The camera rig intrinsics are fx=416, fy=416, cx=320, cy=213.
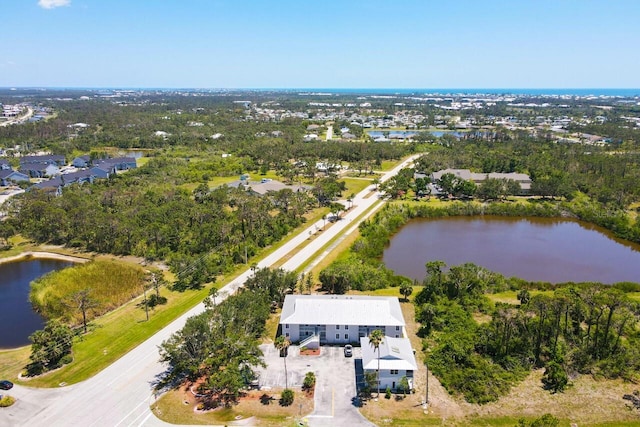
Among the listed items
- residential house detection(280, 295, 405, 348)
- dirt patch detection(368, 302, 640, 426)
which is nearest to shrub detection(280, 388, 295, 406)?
dirt patch detection(368, 302, 640, 426)

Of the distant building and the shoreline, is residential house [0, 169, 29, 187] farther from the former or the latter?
the shoreline

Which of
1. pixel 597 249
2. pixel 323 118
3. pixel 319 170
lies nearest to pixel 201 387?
pixel 597 249

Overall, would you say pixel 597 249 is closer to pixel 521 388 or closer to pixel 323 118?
pixel 521 388

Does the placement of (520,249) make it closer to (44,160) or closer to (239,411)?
(239,411)

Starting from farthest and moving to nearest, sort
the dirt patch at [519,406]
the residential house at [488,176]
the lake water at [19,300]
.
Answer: the residential house at [488,176] → the lake water at [19,300] → the dirt patch at [519,406]

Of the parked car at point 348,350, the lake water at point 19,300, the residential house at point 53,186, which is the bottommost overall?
the lake water at point 19,300

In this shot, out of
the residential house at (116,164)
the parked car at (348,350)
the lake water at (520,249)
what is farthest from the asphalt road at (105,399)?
the residential house at (116,164)

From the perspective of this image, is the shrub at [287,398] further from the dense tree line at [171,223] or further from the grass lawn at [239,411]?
the dense tree line at [171,223]
